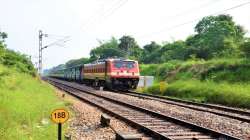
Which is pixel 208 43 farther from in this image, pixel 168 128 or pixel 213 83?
pixel 168 128

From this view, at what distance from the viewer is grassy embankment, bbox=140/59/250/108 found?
23719 millimetres

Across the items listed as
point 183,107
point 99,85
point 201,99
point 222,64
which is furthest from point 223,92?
point 99,85

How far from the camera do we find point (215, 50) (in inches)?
2285

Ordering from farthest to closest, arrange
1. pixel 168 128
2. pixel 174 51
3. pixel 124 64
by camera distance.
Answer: pixel 174 51 < pixel 124 64 < pixel 168 128

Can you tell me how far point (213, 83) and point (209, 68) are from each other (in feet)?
22.1

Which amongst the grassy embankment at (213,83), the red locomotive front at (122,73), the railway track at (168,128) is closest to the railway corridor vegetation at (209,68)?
the grassy embankment at (213,83)

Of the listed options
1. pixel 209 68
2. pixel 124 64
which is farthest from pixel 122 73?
pixel 209 68

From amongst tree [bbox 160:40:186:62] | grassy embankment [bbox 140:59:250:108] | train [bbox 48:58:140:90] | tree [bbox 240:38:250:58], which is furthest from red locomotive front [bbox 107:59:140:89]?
tree [bbox 160:40:186:62]

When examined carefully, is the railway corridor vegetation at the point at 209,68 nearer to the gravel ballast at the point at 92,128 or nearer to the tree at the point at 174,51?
the tree at the point at 174,51

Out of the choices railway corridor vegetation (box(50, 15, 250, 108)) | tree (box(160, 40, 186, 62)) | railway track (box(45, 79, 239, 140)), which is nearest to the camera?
railway track (box(45, 79, 239, 140))

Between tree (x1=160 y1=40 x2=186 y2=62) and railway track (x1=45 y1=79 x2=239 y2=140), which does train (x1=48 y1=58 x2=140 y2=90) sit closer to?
railway track (x1=45 y1=79 x2=239 y2=140)

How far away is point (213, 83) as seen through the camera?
29.7 meters

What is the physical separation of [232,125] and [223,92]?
10.9 metres

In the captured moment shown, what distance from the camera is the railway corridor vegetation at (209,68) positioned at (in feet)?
83.9
